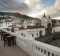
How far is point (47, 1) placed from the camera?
15.2 m

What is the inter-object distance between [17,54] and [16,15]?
43.1 ft

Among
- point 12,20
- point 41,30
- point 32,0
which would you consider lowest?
point 41,30

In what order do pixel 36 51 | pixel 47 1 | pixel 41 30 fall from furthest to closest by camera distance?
1. pixel 41 30
2. pixel 47 1
3. pixel 36 51

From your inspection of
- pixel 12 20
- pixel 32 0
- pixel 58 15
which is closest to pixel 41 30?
pixel 58 15

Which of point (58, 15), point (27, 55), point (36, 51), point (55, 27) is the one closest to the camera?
point (36, 51)

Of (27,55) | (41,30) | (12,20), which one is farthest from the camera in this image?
(41,30)

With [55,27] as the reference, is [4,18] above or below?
above

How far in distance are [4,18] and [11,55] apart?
45.4 feet

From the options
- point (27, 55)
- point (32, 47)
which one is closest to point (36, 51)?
point (32, 47)

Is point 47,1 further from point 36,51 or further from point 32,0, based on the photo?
point 36,51

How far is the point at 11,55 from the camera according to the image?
2805 millimetres

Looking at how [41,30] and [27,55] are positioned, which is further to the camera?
[41,30]

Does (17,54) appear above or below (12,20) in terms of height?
below

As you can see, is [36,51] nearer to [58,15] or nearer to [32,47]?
[32,47]
